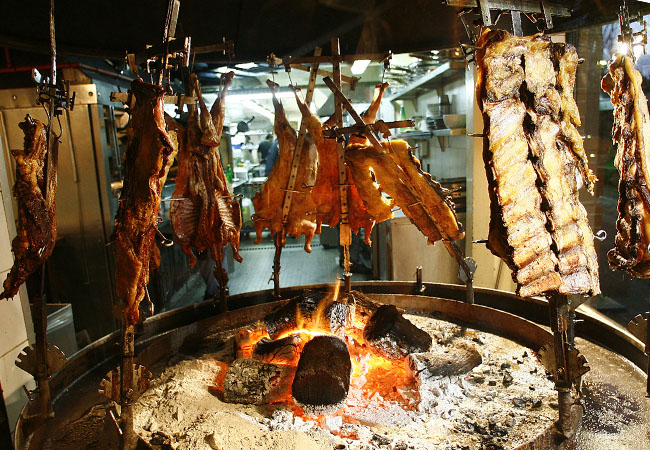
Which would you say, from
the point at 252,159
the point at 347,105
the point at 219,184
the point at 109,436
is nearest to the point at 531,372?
the point at 347,105

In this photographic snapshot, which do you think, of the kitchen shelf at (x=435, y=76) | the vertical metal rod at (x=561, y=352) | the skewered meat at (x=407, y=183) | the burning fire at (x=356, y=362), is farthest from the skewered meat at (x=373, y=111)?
the kitchen shelf at (x=435, y=76)

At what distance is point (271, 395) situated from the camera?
3.34 metres

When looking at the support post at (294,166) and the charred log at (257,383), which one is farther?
the support post at (294,166)

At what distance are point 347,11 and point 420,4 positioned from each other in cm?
67

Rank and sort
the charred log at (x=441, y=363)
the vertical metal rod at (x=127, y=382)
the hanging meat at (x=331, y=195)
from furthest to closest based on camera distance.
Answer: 1. the hanging meat at (x=331, y=195)
2. the charred log at (x=441, y=363)
3. the vertical metal rod at (x=127, y=382)

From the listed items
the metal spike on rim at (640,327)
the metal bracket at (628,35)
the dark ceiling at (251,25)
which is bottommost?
the metal spike on rim at (640,327)

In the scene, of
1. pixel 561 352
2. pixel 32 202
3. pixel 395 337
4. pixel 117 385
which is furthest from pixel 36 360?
pixel 561 352

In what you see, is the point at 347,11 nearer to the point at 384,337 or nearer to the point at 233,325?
the point at 384,337

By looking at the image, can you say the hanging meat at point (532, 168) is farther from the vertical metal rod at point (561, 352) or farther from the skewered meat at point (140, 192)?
the skewered meat at point (140, 192)

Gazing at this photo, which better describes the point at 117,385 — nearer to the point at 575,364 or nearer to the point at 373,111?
the point at 575,364

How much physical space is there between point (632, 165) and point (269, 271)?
28.0 feet

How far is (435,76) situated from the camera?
Answer: 8469mm

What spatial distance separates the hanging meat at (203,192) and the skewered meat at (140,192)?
74.8 inches

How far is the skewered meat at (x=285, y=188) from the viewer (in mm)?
4707
